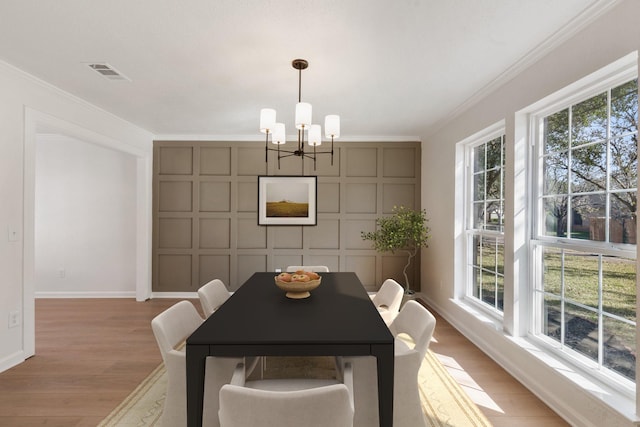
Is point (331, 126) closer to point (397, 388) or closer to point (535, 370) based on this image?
point (397, 388)

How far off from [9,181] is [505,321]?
4472mm

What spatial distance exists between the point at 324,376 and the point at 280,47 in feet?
8.42

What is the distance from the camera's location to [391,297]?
267cm

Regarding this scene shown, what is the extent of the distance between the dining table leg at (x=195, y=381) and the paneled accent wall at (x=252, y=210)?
373cm

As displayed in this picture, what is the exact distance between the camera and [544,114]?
262 cm

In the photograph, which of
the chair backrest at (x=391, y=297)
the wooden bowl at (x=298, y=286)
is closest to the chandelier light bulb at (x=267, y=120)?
the wooden bowl at (x=298, y=286)

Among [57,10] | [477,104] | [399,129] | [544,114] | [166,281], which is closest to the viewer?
[57,10]

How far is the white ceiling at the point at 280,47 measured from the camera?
195 cm

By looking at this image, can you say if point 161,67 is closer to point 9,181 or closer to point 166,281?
point 9,181

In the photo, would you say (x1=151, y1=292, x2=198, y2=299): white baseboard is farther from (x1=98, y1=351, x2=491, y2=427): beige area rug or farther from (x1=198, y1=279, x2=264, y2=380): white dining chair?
(x1=198, y1=279, x2=264, y2=380): white dining chair

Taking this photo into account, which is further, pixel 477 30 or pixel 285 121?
pixel 285 121

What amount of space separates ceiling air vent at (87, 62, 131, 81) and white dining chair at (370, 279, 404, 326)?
2906mm

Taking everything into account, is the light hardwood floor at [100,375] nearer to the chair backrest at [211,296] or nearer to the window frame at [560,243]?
the window frame at [560,243]

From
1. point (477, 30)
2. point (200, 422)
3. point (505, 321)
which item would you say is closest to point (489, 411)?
point (505, 321)
